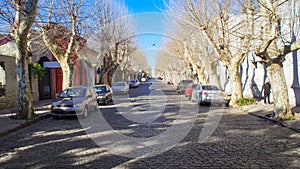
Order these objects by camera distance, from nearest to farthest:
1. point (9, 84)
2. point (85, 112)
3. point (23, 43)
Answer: point (23, 43) → point (85, 112) → point (9, 84)

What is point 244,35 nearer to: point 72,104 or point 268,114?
point 268,114

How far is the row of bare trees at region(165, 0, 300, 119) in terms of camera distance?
9.34m

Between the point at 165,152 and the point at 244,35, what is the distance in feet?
30.0

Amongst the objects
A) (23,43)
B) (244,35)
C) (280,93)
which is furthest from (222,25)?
(23,43)

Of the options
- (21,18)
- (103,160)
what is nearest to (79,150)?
(103,160)

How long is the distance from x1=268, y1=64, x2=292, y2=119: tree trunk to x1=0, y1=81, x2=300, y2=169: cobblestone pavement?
110 centimetres

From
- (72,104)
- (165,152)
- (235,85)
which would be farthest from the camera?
(235,85)

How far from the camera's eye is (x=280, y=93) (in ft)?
32.0

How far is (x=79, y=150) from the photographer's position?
19.9ft

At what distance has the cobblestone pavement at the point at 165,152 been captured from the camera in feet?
16.7

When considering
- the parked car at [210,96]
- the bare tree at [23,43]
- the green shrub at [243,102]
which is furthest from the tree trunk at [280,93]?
the bare tree at [23,43]

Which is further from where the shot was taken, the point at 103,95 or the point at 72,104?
the point at 103,95

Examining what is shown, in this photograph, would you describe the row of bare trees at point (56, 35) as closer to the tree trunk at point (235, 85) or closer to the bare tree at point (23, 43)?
the bare tree at point (23, 43)

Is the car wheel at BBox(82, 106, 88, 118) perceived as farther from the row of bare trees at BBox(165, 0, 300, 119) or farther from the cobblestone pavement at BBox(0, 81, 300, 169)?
the row of bare trees at BBox(165, 0, 300, 119)
